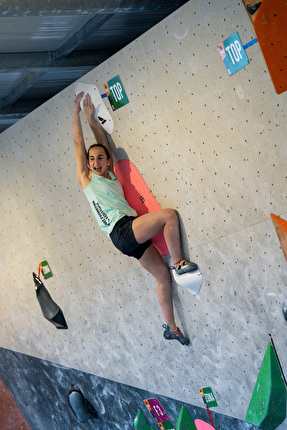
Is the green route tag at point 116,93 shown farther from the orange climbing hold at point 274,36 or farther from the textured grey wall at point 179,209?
the orange climbing hold at point 274,36

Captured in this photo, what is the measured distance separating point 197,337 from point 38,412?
2365mm

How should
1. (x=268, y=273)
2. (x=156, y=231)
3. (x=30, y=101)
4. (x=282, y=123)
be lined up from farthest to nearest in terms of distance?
(x=30, y=101)
(x=156, y=231)
(x=268, y=273)
(x=282, y=123)

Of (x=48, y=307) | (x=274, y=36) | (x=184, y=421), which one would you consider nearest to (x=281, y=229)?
(x=274, y=36)

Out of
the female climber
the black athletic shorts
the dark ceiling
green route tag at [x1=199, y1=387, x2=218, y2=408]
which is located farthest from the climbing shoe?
the dark ceiling

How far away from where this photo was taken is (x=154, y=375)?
4.23m

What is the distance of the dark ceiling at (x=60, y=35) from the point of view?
289 cm

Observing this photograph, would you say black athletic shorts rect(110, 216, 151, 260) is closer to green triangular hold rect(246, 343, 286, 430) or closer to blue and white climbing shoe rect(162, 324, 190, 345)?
blue and white climbing shoe rect(162, 324, 190, 345)

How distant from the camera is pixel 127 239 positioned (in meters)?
3.67

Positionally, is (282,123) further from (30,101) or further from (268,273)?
(30,101)

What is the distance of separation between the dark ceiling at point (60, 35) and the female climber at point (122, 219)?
0.32 metres

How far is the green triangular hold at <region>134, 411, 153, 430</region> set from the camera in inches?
180

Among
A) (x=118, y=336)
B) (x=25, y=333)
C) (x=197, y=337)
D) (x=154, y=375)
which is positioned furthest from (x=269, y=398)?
(x=25, y=333)

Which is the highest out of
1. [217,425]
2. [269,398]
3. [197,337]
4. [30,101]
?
[30,101]

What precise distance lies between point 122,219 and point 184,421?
162 centimetres
